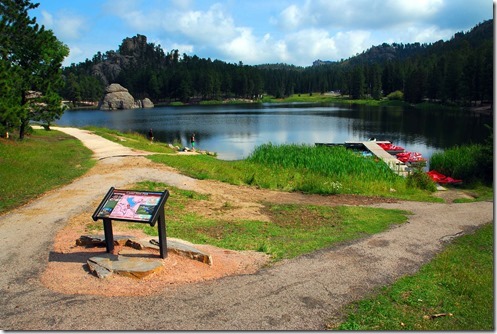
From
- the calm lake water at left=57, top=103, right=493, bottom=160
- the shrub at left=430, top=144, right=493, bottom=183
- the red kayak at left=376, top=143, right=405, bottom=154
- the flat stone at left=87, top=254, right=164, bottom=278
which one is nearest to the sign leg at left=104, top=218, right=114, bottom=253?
the flat stone at left=87, top=254, right=164, bottom=278

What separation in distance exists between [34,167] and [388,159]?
2572cm

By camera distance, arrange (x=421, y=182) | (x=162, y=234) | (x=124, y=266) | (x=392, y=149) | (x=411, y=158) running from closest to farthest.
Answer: (x=124, y=266)
(x=162, y=234)
(x=421, y=182)
(x=411, y=158)
(x=392, y=149)

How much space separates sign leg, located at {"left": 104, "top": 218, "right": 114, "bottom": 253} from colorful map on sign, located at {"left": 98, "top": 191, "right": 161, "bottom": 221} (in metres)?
0.31

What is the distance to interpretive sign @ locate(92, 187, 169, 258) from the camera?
322 inches

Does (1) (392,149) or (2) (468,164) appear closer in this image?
(2) (468,164)

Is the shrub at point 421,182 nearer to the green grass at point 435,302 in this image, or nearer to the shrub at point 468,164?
the shrub at point 468,164

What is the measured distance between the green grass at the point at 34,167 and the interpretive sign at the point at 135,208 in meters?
7.36

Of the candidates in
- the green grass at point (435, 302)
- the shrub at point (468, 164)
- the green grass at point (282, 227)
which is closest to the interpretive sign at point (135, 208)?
the green grass at point (282, 227)

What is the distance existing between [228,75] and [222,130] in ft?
344

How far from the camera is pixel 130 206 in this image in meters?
8.41

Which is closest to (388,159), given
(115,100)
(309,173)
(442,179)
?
(442,179)

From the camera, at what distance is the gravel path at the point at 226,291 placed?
21.0 feet

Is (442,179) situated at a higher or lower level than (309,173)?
lower

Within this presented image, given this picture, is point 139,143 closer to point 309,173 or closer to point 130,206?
point 309,173
